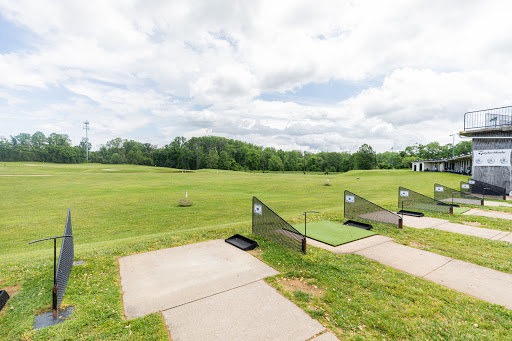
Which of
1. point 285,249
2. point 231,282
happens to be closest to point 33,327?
point 231,282

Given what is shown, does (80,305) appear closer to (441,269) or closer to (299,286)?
(299,286)

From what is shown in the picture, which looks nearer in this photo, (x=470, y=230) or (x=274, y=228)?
(x=274, y=228)

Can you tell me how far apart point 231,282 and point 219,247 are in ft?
6.14

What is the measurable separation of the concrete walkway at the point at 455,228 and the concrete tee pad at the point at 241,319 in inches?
267

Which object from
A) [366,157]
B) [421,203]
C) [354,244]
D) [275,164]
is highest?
[366,157]

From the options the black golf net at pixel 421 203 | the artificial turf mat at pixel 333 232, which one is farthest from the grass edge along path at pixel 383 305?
the black golf net at pixel 421 203

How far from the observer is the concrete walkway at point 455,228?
6.93m

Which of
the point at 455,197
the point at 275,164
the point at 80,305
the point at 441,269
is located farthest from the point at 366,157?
the point at 80,305

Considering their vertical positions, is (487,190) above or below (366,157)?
below

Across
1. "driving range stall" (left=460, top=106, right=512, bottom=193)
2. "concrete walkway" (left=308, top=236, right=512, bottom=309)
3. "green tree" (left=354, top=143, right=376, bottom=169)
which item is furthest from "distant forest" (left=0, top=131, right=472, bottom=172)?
"concrete walkway" (left=308, top=236, right=512, bottom=309)

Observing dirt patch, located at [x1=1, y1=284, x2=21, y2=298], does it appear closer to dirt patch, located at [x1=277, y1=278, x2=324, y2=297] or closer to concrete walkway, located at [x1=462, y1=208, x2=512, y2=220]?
dirt patch, located at [x1=277, y1=278, x2=324, y2=297]

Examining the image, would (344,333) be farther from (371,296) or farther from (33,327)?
(33,327)

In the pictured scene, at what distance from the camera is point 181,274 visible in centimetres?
454

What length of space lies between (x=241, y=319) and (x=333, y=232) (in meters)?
4.94
